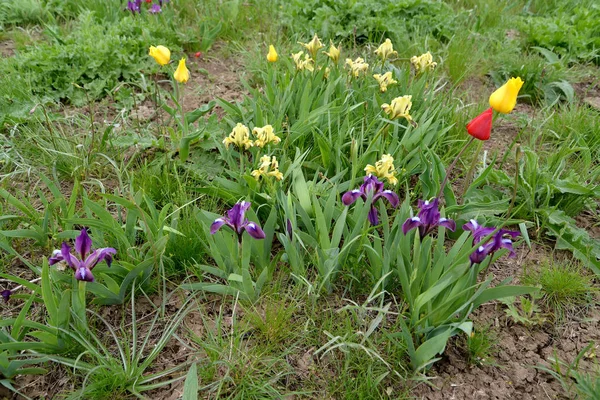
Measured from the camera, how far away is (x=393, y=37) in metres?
3.47

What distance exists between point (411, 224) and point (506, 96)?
521 mm

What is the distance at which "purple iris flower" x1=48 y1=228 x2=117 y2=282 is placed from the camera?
149 centimetres

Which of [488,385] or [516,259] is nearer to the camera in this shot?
[488,385]

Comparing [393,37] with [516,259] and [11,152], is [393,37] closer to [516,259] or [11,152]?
[516,259]

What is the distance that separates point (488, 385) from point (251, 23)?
3058 mm

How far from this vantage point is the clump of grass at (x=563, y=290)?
190 centimetres

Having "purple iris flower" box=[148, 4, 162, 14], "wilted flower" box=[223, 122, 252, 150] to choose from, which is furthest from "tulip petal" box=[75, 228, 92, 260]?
"purple iris flower" box=[148, 4, 162, 14]

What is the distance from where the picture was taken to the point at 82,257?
61.5 inches

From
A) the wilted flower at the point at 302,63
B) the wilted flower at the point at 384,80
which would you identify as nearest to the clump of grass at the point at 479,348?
the wilted flower at the point at 384,80

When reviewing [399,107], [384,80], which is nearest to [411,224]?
[399,107]

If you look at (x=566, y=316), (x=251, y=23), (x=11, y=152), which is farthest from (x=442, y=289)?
(x=251, y=23)

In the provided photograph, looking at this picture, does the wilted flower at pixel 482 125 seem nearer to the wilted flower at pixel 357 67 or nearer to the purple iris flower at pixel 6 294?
the wilted flower at pixel 357 67

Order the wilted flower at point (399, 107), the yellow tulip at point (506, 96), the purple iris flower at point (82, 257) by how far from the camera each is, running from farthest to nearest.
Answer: the wilted flower at point (399, 107), the yellow tulip at point (506, 96), the purple iris flower at point (82, 257)

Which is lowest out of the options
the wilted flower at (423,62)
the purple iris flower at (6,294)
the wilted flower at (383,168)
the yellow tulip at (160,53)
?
the purple iris flower at (6,294)
